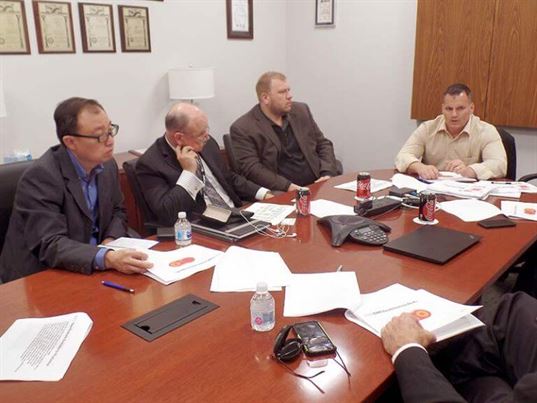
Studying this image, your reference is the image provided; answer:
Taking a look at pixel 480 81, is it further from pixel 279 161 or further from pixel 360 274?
pixel 360 274

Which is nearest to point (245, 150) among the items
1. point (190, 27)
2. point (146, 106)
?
point (146, 106)

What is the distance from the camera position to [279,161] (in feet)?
11.8

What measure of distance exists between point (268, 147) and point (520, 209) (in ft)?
5.50

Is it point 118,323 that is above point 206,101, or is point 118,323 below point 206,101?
below

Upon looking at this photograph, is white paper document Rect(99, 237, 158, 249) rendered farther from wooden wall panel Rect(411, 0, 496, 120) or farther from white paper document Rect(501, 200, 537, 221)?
wooden wall panel Rect(411, 0, 496, 120)

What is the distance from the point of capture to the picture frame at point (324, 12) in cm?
447

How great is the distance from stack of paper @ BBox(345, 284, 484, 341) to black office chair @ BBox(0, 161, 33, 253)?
152 cm

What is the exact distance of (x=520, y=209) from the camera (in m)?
2.28

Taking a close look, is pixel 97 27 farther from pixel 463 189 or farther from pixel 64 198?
pixel 463 189

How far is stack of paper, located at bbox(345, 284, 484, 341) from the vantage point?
4.22 feet

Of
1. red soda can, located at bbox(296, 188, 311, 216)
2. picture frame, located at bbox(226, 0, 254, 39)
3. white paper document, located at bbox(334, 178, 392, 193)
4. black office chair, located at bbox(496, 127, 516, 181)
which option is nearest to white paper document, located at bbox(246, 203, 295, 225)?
red soda can, located at bbox(296, 188, 311, 216)

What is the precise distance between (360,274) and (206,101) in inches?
119

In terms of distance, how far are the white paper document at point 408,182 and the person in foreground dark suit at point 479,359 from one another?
4.29 feet

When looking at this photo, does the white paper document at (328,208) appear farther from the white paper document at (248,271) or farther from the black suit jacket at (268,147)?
the black suit jacket at (268,147)
